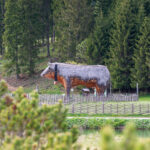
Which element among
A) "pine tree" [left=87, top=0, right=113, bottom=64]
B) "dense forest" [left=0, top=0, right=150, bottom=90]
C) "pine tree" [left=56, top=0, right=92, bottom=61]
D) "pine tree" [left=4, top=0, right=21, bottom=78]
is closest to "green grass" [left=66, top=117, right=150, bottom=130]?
"dense forest" [left=0, top=0, right=150, bottom=90]

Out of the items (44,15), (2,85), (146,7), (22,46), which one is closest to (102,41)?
(146,7)

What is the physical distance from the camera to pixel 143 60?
3869 centimetres

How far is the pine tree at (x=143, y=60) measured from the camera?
125ft

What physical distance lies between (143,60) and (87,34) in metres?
10.9

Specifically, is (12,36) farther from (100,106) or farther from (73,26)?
(100,106)

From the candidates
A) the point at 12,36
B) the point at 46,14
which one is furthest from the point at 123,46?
the point at 46,14

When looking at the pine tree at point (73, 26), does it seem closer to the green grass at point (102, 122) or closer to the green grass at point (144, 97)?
the green grass at point (144, 97)

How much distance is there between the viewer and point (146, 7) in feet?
145

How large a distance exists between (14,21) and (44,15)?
8726mm

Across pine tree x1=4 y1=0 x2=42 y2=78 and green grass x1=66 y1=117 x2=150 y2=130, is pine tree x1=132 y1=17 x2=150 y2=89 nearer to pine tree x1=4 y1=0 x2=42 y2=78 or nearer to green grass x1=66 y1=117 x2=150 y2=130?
green grass x1=66 y1=117 x2=150 y2=130

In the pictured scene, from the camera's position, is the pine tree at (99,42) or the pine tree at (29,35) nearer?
the pine tree at (99,42)

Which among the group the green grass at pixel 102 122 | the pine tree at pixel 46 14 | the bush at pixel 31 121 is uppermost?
the pine tree at pixel 46 14

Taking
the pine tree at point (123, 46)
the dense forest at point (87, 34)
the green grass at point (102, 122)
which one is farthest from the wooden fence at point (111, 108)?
the pine tree at point (123, 46)

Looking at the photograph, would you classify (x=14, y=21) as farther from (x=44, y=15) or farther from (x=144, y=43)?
(x=144, y=43)
